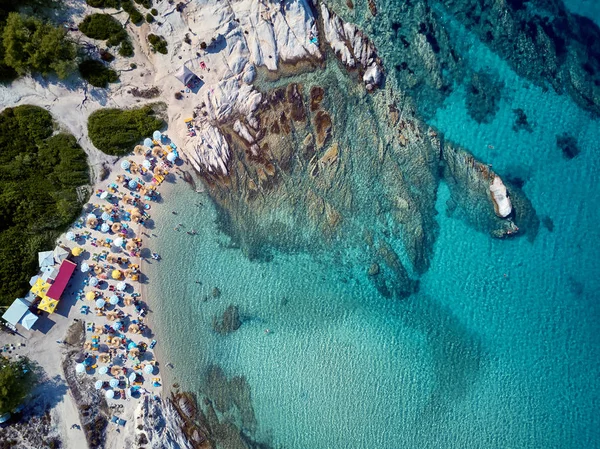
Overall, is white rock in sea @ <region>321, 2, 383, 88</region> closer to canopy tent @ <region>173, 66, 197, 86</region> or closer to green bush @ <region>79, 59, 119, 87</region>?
canopy tent @ <region>173, 66, 197, 86</region>

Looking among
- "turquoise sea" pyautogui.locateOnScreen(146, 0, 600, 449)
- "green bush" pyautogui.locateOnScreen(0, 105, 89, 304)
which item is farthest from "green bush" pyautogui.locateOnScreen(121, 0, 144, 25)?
"turquoise sea" pyautogui.locateOnScreen(146, 0, 600, 449)

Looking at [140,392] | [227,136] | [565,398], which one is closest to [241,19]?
[227,136]

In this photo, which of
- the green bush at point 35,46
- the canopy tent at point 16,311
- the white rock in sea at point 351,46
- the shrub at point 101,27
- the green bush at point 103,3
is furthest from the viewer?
the white rock in sea at point 351,46

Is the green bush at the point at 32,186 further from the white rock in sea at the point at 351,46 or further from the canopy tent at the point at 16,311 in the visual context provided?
the white rock in sea at the point at 351,46

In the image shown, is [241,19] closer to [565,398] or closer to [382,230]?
[382,230]

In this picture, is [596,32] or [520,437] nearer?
[520,437]

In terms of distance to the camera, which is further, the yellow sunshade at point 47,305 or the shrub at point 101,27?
the shrub at point 101,27

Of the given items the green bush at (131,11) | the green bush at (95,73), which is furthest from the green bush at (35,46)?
the green bush at (131,11)
